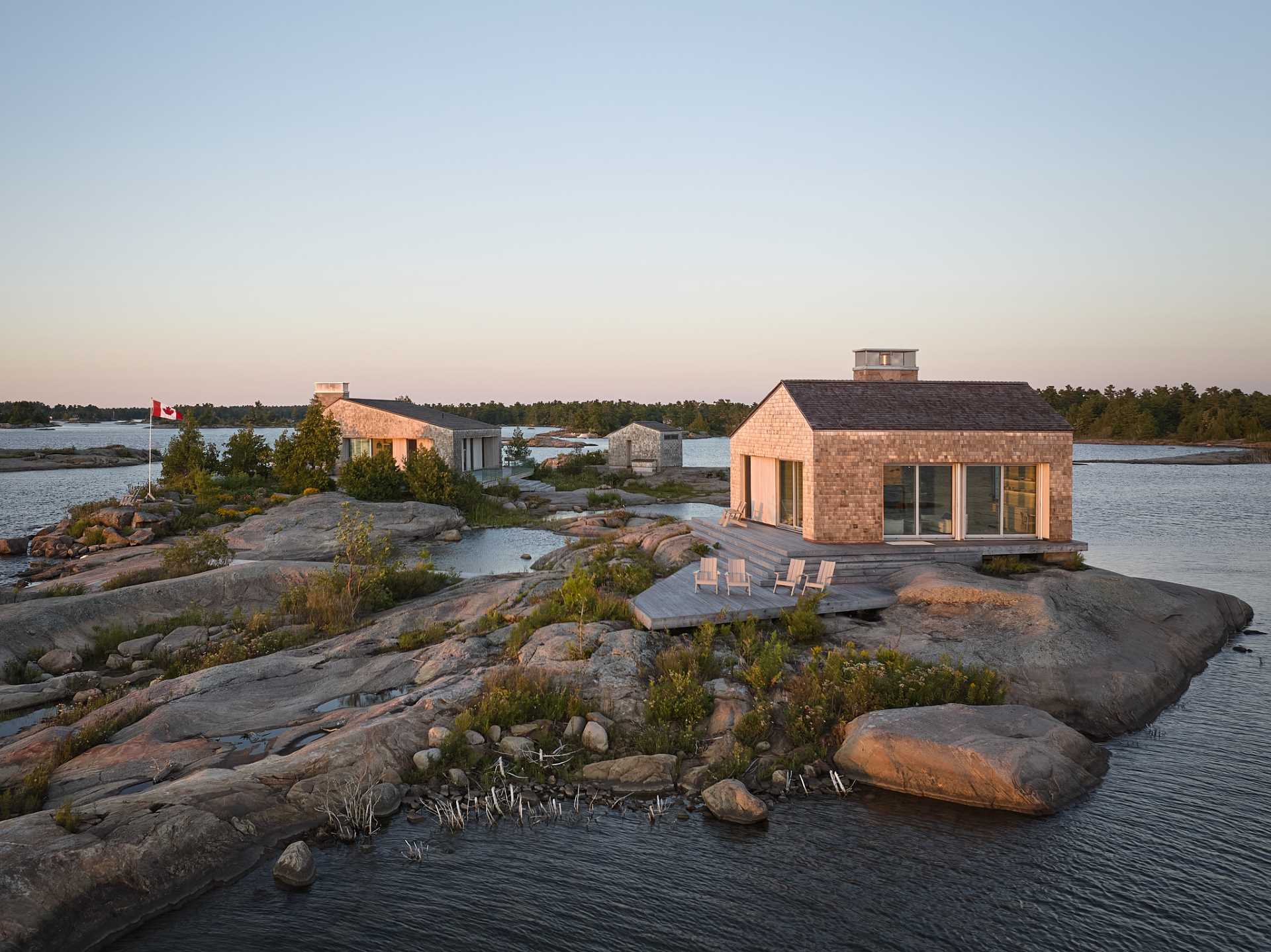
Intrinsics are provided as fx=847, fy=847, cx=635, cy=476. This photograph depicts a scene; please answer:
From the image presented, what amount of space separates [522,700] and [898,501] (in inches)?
455

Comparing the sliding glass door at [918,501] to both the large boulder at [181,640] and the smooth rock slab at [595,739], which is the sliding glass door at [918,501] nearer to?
the smooth rock slab at [595,739]

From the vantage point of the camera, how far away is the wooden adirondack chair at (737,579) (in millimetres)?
17234

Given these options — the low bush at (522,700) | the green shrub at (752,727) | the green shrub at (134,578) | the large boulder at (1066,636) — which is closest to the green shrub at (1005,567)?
the large boulder at (1066,636)

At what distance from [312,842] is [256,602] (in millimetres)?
12411

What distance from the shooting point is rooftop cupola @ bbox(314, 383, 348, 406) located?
168 feet

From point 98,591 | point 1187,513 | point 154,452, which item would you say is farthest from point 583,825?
point 154,452

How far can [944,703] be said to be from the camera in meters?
12.9

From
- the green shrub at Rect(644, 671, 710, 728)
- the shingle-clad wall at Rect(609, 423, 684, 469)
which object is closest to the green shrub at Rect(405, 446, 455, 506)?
the shingle-clad wall at Rect(609, 423, 684, 469)

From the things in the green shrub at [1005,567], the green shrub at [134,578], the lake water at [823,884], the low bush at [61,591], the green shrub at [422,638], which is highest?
the green shrub at [1005,567]

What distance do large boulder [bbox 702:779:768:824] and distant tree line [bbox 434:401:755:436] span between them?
102 metres

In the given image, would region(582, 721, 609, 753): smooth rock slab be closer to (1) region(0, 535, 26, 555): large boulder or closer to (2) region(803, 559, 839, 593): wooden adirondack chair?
(2) region(803, 559, 839, 593): wooden adirondack chair

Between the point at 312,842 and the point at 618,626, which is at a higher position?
the point at 618,626

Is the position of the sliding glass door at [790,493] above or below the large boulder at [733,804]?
above

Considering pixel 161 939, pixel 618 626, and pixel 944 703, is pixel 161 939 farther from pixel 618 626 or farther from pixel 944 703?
pixel 944 703
